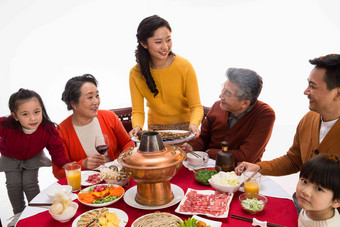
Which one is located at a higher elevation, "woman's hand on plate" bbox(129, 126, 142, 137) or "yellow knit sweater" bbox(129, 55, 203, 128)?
"yellow knit sweater" bbox(129, 55, 203, 128)

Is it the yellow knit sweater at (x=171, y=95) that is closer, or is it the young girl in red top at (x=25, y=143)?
the young girl in red top at (x=25, y=143)

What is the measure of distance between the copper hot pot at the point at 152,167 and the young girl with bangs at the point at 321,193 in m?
0.66

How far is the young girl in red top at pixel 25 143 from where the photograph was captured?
2469 mm

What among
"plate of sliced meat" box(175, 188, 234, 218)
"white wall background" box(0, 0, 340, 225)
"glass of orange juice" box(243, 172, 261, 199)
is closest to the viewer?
"plate of sliced meat" box(175, 188, 234, 218)

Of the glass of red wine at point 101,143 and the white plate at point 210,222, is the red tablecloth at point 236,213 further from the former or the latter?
the glass of red wine at point 101,143

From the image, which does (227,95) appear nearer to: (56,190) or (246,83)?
(246,83)

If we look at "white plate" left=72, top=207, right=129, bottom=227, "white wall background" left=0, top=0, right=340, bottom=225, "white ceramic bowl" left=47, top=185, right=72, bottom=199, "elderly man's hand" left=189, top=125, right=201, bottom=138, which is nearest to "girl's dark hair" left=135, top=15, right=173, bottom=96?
"elderly man's hand" left=189, top=125, right=201, bottom=138

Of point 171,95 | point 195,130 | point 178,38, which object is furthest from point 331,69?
point 178,38

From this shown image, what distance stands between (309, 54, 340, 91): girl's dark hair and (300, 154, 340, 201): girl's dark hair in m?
0.61

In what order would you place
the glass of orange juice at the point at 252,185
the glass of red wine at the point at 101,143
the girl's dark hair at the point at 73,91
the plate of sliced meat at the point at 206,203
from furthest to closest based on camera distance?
1. the girl's dark hair at the point at 73,91
2. the glass of red wine at the point at 101,143
3. the glass of orange juice at the point at 252,185
4. the plate of sliced meat at the point at 206,203

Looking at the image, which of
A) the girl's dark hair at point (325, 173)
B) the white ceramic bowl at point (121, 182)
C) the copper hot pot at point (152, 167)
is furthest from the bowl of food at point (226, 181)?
the white ceramic bowl at point (121, 182)

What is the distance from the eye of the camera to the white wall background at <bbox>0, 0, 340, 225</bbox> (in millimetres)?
5484

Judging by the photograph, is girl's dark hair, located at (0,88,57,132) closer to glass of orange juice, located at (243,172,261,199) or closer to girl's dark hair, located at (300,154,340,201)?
glass of orange juice, located at (243,172,261,199)

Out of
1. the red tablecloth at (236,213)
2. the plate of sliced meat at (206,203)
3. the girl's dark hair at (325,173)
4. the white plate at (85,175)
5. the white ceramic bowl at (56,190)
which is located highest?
the girl's dark hair at (325,173)
